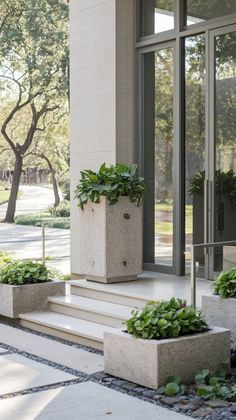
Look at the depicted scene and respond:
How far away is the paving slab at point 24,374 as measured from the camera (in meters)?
4.96

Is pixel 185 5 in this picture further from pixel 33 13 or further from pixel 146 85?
pixel 33 13

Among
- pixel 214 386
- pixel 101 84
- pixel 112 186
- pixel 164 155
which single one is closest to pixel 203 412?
pixel 214 386

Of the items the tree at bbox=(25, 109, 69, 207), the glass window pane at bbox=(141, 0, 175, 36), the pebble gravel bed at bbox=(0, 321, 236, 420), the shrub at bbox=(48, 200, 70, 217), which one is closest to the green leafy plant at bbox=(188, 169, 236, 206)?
the glass window pane at bbox=(141, 0, 175, 36)

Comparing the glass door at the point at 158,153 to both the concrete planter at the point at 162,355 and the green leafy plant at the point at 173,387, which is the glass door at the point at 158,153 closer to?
the concrete planter at the point at 162,355

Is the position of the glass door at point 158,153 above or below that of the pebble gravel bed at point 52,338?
above

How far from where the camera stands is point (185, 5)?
840 cm

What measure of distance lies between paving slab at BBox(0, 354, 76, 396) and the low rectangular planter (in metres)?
1.27

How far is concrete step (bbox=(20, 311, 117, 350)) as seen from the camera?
634cm

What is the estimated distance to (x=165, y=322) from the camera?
16.5ft

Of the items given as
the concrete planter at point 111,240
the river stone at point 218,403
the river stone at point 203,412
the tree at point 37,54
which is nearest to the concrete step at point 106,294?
the concrete planter at point 111,240

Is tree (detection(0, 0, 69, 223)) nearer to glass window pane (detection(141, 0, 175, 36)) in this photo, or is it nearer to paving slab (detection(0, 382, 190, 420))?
glass window pane (detection(141, 0, 175, 36))

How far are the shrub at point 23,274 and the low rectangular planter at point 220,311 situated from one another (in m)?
2.56

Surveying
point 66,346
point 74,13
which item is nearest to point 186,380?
point 66,346

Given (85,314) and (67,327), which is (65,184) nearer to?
(85,314)
